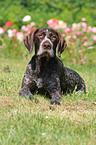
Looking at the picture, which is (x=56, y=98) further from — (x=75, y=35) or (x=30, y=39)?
(x=75, y=35)

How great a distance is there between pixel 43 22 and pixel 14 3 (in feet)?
12.3

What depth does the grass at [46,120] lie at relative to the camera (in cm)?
342

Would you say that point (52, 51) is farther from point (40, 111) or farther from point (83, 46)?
point (83, 46)

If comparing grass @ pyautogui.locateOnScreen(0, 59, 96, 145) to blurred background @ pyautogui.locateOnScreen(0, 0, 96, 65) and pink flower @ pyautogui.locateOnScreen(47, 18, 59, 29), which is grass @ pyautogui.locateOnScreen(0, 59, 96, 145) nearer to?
blurred background @ pyautogui.locateOnScreen(0, 0, 96, 65)

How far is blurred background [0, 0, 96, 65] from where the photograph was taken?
31.7ft

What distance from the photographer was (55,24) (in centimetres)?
948

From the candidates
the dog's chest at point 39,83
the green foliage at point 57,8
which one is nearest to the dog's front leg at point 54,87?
the dog's chest at point 39,83

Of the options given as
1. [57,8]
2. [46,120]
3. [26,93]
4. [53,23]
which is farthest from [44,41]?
[57,8]

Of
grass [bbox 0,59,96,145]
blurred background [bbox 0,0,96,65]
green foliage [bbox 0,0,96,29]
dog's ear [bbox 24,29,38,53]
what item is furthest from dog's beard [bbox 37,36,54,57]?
green foliage [bbox 0,0,96,29]

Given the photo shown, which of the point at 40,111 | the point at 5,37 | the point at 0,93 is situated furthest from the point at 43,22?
the point at 40,111

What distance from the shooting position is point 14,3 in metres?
15.3

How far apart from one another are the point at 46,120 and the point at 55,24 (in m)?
6.00

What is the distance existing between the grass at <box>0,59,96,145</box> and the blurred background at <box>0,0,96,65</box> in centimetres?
413

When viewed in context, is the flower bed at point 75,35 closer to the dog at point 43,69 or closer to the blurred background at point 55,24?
the blurred background at point 55,24
